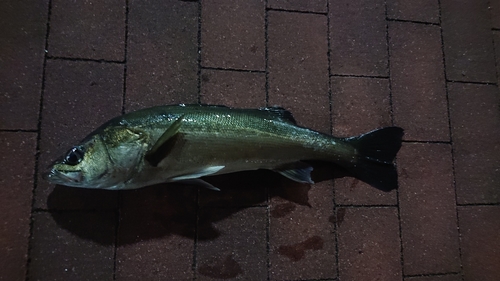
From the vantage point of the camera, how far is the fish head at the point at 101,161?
210cm

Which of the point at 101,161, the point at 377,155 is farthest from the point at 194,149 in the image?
the point at 377,155

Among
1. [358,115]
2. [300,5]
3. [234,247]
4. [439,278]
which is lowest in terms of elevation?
[439,278]

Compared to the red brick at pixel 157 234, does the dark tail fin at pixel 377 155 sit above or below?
above

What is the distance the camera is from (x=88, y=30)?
2580 mm

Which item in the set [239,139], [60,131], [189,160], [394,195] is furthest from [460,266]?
[60,131]

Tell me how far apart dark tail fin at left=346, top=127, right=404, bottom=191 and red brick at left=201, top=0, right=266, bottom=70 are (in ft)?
2.86

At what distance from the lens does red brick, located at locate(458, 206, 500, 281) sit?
2891 millimetres

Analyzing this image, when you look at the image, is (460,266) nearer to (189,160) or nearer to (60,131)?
(189,160)

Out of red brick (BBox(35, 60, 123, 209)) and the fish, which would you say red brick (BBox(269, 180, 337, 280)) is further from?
red brick (BBox(35, 60, 123, 209))

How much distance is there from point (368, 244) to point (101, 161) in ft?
6.03

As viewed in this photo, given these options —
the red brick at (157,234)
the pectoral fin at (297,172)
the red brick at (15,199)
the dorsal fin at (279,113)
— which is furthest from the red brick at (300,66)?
the red brick at (15,199)

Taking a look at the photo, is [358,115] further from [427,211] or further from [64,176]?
[64,176]

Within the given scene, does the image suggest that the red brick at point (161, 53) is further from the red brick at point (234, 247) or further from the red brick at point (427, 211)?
the red brick at point (427, 211)

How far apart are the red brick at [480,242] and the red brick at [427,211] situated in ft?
0.26
